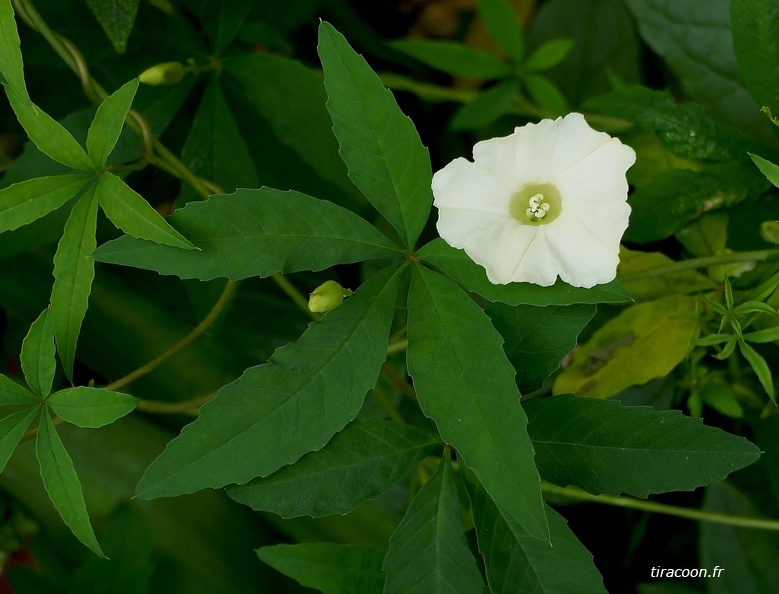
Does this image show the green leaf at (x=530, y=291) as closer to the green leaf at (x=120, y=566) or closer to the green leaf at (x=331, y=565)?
the green leaf at (x=331, y=565)

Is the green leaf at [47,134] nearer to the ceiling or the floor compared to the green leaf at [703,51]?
nearer to the ceiling

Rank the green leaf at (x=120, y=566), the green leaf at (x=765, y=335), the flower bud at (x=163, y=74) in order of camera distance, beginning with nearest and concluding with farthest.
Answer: the green leaf at (x=765, y=335), the flower bud at (x=163, y=74), the green leaf at (x=120, y=566)

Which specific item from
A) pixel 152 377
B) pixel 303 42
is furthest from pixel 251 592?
pixel 303 42

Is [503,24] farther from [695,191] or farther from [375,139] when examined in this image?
[375,139]

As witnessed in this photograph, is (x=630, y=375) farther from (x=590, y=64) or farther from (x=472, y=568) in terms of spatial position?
(x=590, y=64)

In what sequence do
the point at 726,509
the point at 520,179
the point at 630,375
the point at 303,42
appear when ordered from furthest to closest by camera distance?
the point at 303,42, the point at 726,509, the point at 630,375, the point at 520,179

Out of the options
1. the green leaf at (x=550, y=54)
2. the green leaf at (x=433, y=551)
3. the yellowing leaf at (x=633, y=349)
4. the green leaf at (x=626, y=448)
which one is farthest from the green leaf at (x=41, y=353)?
the green leaf at (x=550, y=54)

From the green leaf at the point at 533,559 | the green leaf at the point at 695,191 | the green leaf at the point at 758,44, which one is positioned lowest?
the green leaf at the point at 533,559
